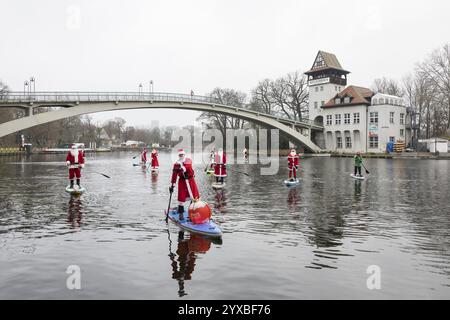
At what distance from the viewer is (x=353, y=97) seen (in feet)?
264

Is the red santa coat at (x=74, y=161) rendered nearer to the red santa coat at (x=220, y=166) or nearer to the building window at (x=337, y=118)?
the red santa coat at (x=220, y=166)

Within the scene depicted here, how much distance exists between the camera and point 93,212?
14.3 metres

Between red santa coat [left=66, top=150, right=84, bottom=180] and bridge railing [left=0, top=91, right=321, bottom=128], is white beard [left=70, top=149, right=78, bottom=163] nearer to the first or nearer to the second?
red santa coat [left=66, top=150, right=84, bottom=180]

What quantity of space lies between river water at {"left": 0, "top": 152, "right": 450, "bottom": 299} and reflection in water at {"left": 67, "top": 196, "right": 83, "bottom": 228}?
39mm

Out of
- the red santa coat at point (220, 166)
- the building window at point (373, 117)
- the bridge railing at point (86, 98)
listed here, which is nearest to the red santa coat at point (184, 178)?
the red santa coat at point (220, 166)

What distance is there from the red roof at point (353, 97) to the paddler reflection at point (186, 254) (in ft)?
241

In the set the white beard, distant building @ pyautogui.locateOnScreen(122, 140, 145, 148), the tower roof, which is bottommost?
the white beard

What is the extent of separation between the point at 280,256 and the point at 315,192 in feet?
40.3

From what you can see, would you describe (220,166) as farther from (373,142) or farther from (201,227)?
(373,142)

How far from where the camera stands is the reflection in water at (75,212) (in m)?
12.5

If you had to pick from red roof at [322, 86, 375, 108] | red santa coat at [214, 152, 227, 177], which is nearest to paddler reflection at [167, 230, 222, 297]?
red santa coat at [214, 152, 227, 177]

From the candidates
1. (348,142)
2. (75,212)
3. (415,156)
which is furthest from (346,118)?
(75,212)

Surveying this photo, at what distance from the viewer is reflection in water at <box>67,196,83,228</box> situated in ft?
41.0

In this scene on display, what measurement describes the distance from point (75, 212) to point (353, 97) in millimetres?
74265
